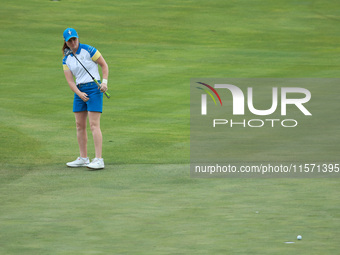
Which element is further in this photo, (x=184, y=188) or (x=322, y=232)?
(x=184, y=188)

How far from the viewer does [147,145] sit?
39.0 feet

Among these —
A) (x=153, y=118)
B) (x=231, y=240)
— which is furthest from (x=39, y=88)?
(x=231, y=240)

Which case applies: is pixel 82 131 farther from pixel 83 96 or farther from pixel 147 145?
pixel 147 145

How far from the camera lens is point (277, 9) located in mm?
30188

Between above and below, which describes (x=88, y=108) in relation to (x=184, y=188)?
above

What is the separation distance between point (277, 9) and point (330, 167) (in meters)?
21.0

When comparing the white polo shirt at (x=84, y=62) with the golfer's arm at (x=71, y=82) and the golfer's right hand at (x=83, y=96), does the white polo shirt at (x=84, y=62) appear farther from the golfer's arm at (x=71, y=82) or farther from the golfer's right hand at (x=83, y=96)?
the golfer's right hand at (x=83, y=96)

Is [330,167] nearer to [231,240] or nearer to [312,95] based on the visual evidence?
[231,240]

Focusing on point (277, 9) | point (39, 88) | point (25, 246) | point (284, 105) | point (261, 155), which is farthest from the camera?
point (277, 9)

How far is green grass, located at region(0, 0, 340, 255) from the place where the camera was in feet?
23.3
